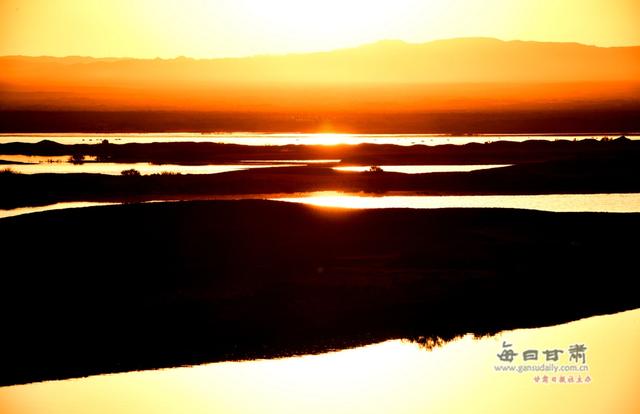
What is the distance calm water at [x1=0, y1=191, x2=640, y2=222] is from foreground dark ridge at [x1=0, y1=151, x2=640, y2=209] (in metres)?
1.42

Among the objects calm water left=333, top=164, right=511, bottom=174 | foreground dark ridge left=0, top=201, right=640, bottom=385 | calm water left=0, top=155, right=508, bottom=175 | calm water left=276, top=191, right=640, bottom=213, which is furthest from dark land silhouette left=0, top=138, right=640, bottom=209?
foreground dark ridge left=0, top=201, right=640, bottom=385

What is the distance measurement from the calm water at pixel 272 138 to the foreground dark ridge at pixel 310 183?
18.1 metres

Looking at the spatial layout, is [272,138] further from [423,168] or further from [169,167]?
[423,168]

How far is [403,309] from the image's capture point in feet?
53.7

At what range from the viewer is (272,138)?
64812mm

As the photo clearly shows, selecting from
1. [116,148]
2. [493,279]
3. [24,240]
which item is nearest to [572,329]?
[493,279]

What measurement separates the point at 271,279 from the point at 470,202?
1394cm

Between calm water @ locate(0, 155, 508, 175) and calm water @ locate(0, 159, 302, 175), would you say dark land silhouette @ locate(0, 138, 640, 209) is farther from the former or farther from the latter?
calm water @ locate(0, 159, 302, 175)

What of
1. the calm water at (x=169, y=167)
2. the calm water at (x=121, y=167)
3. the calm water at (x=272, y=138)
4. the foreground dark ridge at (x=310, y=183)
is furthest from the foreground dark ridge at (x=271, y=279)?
the calm water at (x=272, y=138)

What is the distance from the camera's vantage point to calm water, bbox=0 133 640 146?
5950cm

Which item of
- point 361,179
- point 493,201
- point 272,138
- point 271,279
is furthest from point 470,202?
point 272,138

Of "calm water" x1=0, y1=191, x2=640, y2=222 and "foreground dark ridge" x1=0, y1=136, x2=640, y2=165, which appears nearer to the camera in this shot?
"calm water" x1=0, y1=191, x2=640, y2=222

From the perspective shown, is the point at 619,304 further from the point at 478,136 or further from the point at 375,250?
the point at 478,136

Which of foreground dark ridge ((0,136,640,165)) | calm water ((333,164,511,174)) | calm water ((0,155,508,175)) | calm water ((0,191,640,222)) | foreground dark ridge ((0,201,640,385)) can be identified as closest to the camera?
foreground dark ridge ((0,201,640,385))
